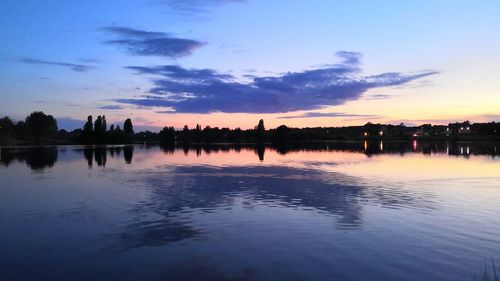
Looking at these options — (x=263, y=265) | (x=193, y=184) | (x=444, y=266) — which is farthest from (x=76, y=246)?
(x=193, y=184)

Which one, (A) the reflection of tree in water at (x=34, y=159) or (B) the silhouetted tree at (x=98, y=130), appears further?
(B) the silhouetted tree at (x=98, y=130)

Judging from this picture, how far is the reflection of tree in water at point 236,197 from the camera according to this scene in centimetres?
1922

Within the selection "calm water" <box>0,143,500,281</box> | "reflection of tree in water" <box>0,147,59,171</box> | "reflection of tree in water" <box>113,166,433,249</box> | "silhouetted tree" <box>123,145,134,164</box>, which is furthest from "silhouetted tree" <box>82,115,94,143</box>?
"calm water" <box>0,143,500,281</box>

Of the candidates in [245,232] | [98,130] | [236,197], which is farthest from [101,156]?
[98,130]

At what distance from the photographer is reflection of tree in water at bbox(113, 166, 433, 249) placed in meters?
19.2

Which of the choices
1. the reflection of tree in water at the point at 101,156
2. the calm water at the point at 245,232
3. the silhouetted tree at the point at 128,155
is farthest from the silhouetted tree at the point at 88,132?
the calm water at the point at 245,232

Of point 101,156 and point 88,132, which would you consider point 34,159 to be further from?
point 88,132

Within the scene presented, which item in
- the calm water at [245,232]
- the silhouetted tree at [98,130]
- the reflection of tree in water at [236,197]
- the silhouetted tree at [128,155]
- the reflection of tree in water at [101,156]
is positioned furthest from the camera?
the silhouetted tree at [98,130]

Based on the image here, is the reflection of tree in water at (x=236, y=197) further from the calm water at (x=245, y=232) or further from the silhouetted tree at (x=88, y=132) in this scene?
the silhouetted tree at (x=88, y=132)

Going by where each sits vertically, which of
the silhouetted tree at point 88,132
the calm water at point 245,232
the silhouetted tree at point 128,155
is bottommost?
the calm water at point 245,232

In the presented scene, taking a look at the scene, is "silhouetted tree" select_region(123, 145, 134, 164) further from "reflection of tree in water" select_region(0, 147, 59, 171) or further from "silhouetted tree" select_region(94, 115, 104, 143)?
"silhouetted tree" select_region(94, 115, 104, 143)

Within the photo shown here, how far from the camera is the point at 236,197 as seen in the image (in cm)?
2889

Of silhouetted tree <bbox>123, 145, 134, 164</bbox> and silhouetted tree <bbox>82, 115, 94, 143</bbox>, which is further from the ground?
silhouetted tree <bbox>82, 115, 94, 143</bbox>

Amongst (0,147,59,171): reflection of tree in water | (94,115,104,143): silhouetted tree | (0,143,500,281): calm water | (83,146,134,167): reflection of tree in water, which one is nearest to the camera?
(0,143,500,281): calm water
